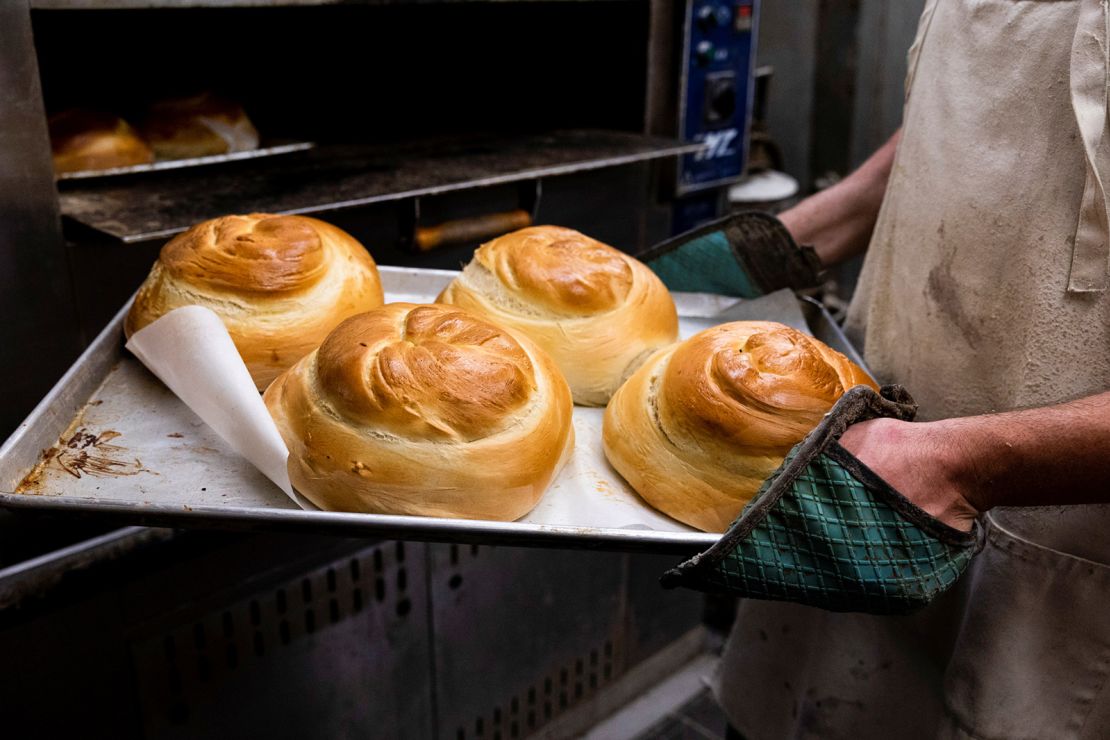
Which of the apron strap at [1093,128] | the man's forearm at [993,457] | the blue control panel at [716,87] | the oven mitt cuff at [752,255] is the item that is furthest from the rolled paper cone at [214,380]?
the blue control panel at [716,87]

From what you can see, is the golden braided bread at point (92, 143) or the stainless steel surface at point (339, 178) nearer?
the stainless steel surface at point (339, 178)

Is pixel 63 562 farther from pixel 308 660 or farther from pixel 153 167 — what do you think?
pixel 153 167

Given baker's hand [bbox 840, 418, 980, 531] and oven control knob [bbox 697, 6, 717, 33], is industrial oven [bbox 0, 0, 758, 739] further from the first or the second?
baker's hand [bbox 840, 418, 980, 531]

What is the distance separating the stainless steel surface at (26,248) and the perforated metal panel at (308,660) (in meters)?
0.51

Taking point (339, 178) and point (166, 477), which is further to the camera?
point (339, 178)

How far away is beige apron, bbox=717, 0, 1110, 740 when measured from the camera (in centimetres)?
119

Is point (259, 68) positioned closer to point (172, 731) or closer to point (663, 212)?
point (663, 212)

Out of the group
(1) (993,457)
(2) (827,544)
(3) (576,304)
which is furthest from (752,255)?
(2) (827,544)

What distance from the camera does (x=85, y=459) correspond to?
1107mm

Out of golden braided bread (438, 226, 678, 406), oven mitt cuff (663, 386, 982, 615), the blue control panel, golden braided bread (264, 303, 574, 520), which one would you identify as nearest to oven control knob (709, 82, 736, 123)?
the blue control panel

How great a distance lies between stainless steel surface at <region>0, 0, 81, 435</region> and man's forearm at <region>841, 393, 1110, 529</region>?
117 centimetres

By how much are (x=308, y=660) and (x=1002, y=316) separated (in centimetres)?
141

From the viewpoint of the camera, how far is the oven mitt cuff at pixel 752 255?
5.13 feet

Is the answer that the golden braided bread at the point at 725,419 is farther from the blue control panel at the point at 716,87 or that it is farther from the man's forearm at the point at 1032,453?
the blue control panel at the point at 716,87
